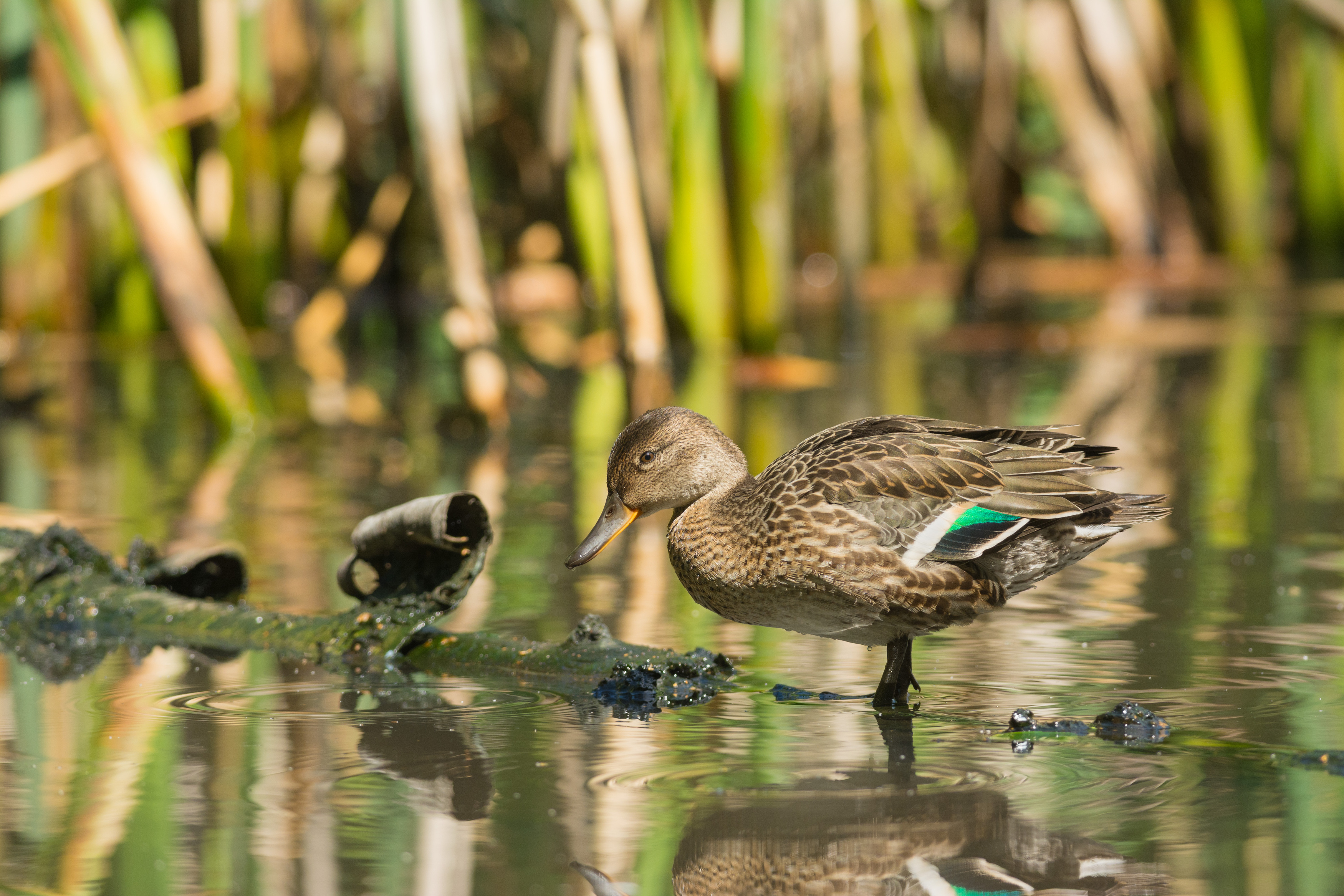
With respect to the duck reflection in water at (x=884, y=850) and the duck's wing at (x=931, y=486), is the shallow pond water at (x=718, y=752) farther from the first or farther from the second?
the duck's wing at (x=931, y=486)

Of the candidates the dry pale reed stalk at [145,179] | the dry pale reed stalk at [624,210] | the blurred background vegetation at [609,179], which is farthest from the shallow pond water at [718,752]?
the blurred background vegetation at [609,179]

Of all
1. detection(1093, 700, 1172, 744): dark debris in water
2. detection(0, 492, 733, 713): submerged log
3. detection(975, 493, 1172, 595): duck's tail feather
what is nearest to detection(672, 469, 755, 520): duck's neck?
detection(0, 492, 733, 713): submerged log

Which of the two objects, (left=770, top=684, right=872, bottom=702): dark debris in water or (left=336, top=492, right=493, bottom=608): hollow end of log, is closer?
(left=770, top=684, right=872, bottom=702): dark debris in water

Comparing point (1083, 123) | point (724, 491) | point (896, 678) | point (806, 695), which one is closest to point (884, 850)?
point (896, 678)

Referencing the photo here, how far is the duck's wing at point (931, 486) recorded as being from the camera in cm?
396

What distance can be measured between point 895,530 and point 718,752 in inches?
27.8

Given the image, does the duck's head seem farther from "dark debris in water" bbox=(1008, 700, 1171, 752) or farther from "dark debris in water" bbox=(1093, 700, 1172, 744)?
"dark debris in water" bbox=(1093, 700, 1172, 744)

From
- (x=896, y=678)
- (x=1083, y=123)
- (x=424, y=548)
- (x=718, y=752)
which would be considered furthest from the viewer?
(x=1083, y=123)

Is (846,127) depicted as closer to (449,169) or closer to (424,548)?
(449,169)

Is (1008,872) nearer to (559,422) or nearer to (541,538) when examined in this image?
(541,538)

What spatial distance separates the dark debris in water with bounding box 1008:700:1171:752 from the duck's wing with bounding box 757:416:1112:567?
0.43 meters

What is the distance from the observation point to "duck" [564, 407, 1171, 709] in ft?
12.9

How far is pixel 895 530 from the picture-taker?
398 cm

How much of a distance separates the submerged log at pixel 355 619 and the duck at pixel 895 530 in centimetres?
25
